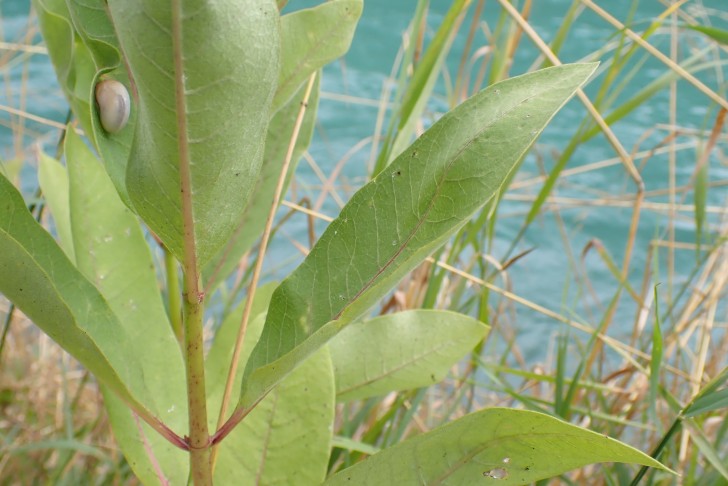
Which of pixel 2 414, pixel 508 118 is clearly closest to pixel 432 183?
pixel 508 118

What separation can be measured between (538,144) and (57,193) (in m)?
1.99

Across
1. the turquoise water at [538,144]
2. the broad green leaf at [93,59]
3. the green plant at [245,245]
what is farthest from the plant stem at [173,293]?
the turquoise water at [538,144]

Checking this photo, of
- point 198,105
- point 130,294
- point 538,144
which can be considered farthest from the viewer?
point 538,144

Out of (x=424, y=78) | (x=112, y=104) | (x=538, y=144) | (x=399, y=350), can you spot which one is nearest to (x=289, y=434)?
(x=399, y=350)

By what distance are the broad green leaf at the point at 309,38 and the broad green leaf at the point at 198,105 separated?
5.8 inches

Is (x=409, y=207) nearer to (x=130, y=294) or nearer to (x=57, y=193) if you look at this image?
(x=130, y=294)

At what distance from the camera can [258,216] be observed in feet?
1.88

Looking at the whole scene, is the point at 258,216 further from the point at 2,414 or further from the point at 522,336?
the point at 522,336

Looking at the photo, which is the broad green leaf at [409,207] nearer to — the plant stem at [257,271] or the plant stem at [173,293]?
the plant stem at [257,271]

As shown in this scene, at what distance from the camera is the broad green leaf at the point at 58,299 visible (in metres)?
0.34

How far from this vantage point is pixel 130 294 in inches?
20.7

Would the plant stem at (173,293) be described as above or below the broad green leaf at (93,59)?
below

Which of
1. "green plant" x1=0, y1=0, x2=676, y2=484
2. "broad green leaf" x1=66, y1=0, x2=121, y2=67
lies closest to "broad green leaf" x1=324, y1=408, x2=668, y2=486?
"green plant" x1=0, y1=0, x2=676, y2=484

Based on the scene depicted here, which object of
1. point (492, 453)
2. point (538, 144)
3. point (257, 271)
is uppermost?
point (538, 144)
